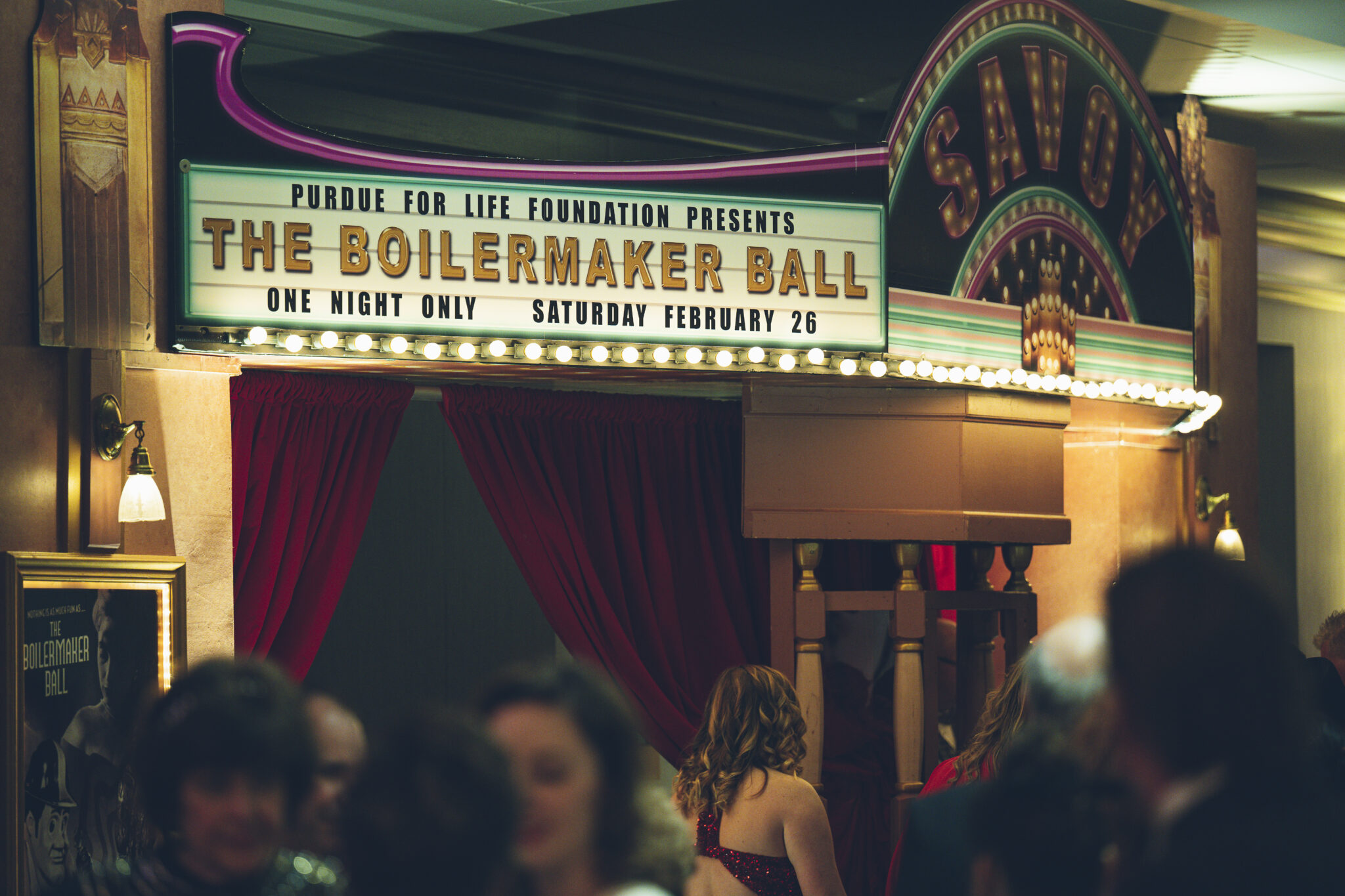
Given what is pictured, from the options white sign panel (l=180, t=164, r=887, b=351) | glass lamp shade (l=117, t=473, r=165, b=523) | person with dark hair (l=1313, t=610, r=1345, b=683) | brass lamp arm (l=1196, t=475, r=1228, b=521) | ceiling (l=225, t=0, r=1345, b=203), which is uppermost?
ceiling (l=225, t=0, r=1345, b=203)

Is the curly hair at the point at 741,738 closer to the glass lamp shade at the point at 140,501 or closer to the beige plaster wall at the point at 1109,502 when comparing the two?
the glass lamp shade at the point at 140,501

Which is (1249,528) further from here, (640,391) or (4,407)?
(4,407)

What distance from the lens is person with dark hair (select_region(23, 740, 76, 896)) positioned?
5.16 metres

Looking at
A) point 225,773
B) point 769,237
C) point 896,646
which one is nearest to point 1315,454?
point 896,646

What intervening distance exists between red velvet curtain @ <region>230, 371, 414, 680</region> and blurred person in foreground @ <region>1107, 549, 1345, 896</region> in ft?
16.6

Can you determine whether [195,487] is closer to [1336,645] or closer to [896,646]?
[896,646]

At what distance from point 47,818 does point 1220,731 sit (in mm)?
4466

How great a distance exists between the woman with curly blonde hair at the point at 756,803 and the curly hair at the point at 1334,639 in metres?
2.39

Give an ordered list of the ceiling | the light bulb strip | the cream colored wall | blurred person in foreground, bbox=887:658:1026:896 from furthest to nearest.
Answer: the cream colored wall < the ceiling < the light bulb strip < blurred person in foreground, bbox=887:658:1026:896

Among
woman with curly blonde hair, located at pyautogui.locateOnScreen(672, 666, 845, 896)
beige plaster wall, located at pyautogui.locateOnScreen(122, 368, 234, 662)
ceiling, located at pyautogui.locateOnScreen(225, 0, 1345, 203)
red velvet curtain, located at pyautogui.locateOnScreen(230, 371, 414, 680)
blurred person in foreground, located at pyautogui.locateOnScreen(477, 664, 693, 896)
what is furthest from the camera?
ceiling, located at pyautogui.locateOnScreen(225, 0, 1345, 203)

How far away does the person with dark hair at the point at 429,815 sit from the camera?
5.72 ft

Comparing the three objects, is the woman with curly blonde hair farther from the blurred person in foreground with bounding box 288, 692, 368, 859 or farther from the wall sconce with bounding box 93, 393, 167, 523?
the wall sconce with bounding box 93, 393, 167, 523

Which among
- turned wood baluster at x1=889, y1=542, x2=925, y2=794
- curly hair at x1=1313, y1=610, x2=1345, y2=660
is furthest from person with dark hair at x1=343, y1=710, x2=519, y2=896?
turned wood baluster at x1=889, y1=542, x2=925, y2=794

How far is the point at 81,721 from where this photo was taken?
5.33m
